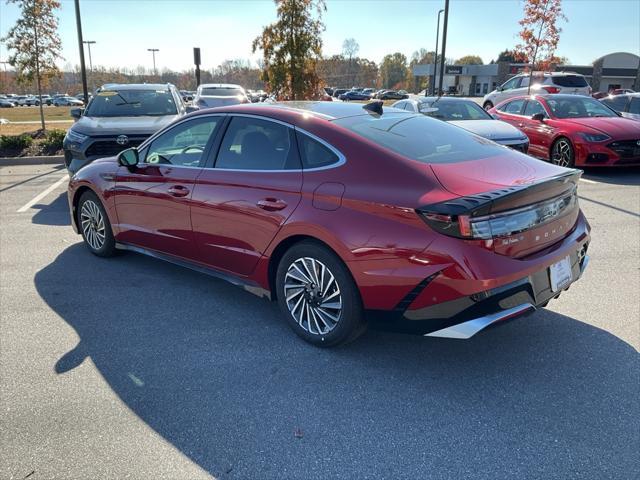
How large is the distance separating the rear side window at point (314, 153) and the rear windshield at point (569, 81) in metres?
21.0

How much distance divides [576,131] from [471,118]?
2017mm

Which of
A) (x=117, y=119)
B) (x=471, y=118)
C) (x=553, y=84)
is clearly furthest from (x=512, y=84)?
(x=117, y=119)

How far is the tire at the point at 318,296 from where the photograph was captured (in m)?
3.35

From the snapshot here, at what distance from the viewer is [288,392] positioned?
3.14 meters

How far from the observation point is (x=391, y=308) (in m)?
3.15

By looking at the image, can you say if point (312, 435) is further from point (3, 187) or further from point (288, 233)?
point (3, 187)

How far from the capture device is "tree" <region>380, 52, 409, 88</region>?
123 metres

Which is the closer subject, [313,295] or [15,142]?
[313,295]

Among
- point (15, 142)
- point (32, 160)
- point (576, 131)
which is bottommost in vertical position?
point (32, 160)

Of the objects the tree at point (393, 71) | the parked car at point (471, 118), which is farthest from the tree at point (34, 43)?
the tree at point (393, 71)

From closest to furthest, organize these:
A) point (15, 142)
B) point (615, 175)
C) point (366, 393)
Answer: point (366, 393) < point (615, 175) < point (15, 142)

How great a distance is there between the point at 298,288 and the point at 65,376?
5.28 feet

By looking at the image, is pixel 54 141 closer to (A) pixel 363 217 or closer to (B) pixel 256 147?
(B) pixel 256 147

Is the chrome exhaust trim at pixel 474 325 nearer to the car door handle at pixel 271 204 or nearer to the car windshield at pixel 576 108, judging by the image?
the car door handle at pixel 271 204
